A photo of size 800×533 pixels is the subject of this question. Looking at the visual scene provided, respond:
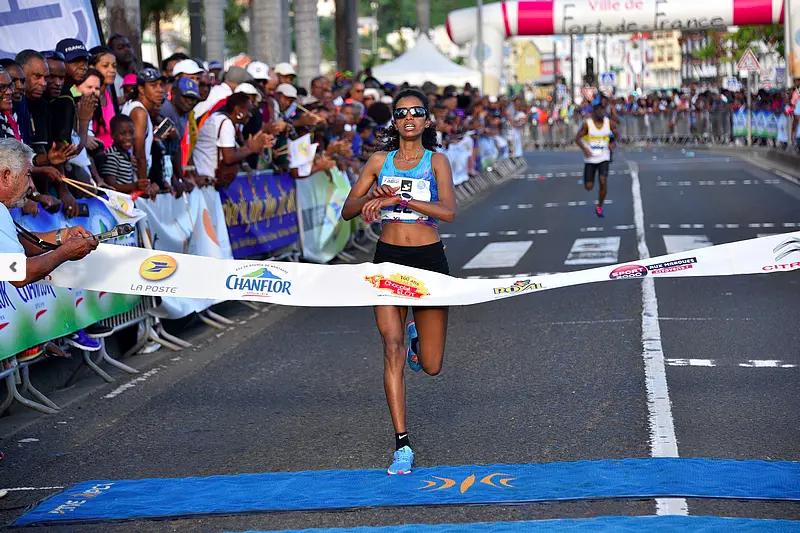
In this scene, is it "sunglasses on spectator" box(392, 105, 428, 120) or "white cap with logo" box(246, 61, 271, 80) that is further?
"white cap with logo" box(246, 61, 271, 80)

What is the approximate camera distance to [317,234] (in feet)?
54.1

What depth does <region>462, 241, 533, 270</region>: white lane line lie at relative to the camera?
625 inches

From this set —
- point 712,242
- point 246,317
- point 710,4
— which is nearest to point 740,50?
point 710,4

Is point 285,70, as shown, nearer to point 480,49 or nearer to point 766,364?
point 766,364

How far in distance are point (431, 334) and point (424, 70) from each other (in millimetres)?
32875

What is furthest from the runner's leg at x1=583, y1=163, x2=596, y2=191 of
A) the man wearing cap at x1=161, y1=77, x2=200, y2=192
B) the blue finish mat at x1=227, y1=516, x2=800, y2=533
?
the blue finish mat at x1=227, y1=516, x2=800, y2=533

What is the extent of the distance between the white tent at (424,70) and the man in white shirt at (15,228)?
106 feet

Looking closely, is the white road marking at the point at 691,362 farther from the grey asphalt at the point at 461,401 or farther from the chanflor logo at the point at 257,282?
the chanflor logo at the point at 257,282

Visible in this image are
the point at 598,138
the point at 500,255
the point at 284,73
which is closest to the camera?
the point at 500,255

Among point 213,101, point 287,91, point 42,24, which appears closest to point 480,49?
point 287,91

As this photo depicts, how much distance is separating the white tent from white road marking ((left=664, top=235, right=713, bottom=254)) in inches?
831

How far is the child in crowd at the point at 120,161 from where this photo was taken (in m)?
10.8

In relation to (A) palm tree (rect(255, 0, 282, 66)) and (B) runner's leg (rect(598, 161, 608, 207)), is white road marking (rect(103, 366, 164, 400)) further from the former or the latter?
(A) palm tree (rect(255, 0, 282, 66))

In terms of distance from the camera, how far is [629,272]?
7.23 meters
